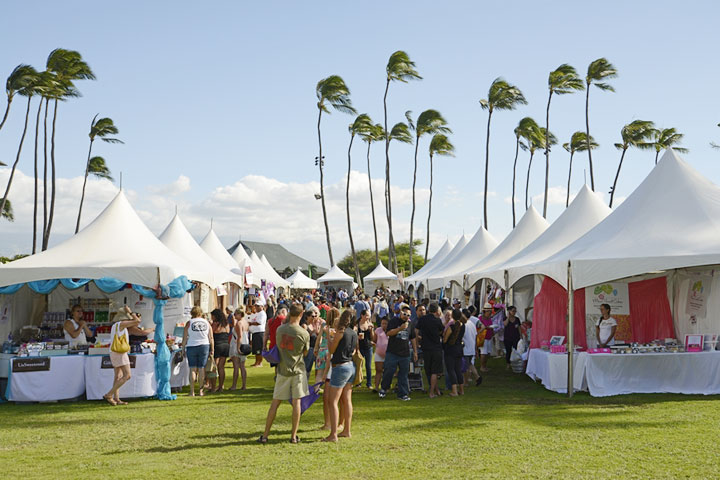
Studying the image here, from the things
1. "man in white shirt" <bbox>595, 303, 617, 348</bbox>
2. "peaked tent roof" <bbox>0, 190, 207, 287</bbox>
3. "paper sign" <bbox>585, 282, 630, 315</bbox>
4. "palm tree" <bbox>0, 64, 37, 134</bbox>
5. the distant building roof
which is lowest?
"man in white shirt" <bbox>595, 303, 617, 348</bbox>

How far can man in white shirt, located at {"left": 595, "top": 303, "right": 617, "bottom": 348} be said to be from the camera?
1091 centimetres

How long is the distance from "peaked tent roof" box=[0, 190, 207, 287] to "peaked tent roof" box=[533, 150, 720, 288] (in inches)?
262

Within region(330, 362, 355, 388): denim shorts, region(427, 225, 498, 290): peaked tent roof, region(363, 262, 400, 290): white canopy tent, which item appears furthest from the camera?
region(363, 262, 400, 290): white canopy tent

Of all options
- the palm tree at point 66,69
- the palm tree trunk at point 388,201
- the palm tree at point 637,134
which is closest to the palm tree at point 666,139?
the palm tree at point 637,134

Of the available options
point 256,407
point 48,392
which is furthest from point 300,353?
point 48,392

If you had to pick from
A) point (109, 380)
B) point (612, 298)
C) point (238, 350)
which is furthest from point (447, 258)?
point (109, 380)

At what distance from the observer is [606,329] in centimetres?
1095

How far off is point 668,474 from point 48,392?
855 centimetres

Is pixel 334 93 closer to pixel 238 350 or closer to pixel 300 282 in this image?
pixel 300 282

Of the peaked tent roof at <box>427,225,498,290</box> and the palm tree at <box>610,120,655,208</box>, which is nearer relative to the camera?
the peaked tent roof at <box>427,225,498,290</box>

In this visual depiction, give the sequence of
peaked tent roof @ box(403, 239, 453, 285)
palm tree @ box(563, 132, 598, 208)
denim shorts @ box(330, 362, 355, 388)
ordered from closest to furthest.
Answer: denim shorts @ box(330, 362, 355, 388) → peaked tent roof @ box(403, 239, 453, 285) → palm tree @ box(563, 132, 598, 208)

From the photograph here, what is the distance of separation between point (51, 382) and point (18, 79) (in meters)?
26.2

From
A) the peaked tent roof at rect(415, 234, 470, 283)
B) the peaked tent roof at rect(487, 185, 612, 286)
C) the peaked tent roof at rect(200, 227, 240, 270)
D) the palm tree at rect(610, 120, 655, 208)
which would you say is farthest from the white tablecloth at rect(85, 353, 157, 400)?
the palm tree at rect(610, 120, 655, 208)

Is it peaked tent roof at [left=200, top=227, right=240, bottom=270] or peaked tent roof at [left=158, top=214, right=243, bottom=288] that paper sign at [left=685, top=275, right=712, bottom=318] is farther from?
peaked tent roof at [left=200, top=227, right=240, bottom=270]
